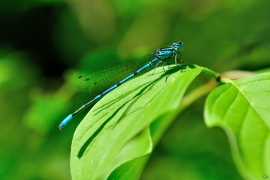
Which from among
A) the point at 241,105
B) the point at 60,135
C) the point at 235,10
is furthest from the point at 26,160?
the point at 235,10

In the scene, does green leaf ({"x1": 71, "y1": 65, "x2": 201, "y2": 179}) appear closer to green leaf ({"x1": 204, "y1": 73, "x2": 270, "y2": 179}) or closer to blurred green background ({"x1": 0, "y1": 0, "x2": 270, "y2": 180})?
green leaf ({"x1": 204, "y1": 73, "x2": 270, "y2": 179})

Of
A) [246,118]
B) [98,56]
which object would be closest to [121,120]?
[246,118]

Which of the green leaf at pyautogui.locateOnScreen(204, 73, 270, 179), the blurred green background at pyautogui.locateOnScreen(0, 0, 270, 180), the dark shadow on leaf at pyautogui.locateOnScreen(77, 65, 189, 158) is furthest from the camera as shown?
the blurred green background at pyautogui.locateOnScreen(0, 0, 270, 180)

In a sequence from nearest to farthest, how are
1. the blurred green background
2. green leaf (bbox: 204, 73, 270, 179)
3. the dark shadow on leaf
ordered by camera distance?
1. green leaf (bbox: 204, 73, 270, 179)
2. the dark shadow on leaf
3. the blurred green background

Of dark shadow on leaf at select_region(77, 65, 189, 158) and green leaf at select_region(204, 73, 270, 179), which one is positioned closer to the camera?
green leaf at select_region(204, 73, 270, 179)

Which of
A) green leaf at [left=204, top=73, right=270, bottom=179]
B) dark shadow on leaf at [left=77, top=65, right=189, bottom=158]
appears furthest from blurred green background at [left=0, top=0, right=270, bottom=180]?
green leaf at [left=204, top=73, right=270, bottom=179]

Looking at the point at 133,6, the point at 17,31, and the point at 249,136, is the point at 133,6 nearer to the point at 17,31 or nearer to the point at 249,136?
the point at 17,31

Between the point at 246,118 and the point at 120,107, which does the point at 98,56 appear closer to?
the point at 120,107

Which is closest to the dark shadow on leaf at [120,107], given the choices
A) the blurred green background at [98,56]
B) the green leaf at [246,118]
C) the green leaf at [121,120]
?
the green leaf at [121,120]
